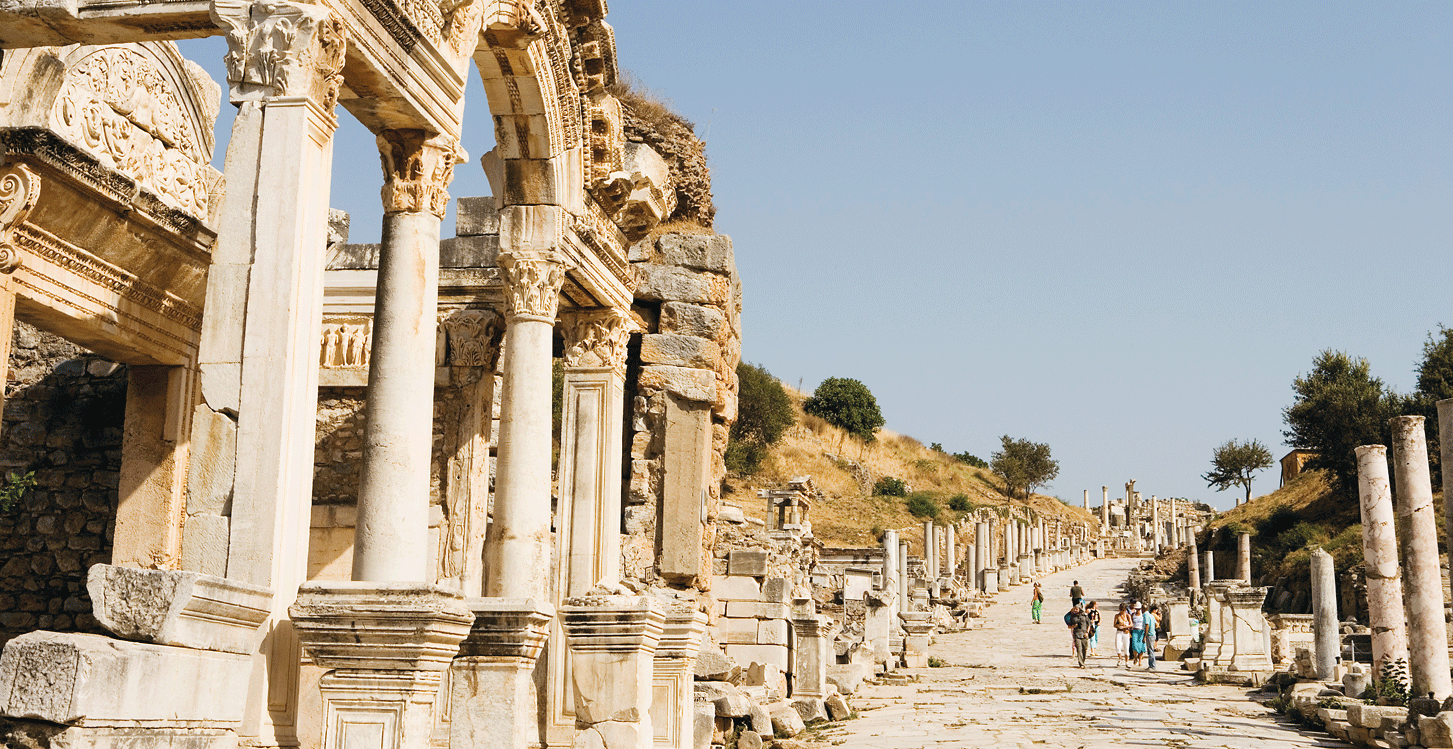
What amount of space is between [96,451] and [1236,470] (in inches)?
3210

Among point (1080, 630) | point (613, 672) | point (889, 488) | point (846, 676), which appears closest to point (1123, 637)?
point (1080, 630)

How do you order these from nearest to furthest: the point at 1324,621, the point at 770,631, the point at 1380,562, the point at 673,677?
the point at 673,677 → the point at 770,631 → the point at 1380,562 → the point at 1324,621

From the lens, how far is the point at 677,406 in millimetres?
12953

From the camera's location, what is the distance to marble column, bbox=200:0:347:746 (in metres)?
5.73

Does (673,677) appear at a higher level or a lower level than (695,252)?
lower

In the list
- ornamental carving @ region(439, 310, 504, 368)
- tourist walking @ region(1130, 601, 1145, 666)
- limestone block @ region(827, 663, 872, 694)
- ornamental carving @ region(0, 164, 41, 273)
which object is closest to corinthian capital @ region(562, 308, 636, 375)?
ornamental carving @ region(439, 310, 504, 368)

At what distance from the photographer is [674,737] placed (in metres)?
9.69

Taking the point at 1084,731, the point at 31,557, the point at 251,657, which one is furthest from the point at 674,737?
the point at 1084,731

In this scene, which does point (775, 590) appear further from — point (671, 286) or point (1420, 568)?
point (1420, 568)

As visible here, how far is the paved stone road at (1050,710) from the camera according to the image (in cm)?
1470

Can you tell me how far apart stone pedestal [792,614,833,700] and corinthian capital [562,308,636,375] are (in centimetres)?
801

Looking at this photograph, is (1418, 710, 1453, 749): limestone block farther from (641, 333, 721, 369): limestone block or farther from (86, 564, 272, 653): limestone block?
(86, 564, 272, 653): limestone block

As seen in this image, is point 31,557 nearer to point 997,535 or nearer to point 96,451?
point 96,451

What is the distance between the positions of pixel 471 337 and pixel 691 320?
2622 millimetres
